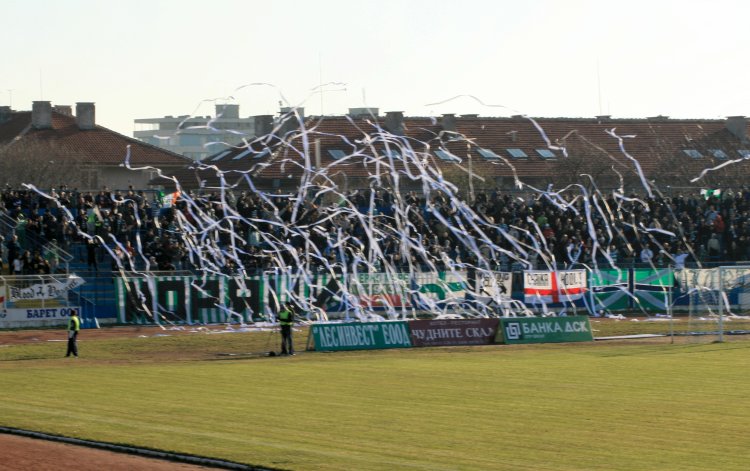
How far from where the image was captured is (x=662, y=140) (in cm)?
8094

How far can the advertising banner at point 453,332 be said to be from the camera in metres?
42.3

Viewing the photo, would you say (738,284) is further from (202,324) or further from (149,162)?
(149,162)

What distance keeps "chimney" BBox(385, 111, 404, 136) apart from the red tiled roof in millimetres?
16074

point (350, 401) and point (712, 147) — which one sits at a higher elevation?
point (712, 147)

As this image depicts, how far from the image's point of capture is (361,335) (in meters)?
41.4

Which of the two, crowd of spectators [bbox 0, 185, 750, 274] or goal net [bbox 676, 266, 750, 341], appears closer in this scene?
goal net [bbox 676, 266, 750, 341]

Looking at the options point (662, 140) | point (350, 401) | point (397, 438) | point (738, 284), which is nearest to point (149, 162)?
point (662, 140)

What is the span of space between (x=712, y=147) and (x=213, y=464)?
67431 millimetres

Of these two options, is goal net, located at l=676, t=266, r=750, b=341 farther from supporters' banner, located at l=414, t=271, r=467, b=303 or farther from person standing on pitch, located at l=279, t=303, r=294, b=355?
person standing on pitch, located at l=279, t=303, r=294, b=355

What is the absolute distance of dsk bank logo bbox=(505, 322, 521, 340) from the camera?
43.5 meters

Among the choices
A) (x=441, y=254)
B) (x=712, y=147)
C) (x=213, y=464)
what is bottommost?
(x=213, y=464)

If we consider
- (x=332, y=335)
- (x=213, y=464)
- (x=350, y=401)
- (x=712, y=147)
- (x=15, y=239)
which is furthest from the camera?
(x=712, y=147)

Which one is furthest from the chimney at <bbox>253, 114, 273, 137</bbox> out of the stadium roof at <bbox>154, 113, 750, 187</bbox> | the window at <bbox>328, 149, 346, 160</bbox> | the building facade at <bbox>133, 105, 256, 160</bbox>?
the building facade at <bbox>133, 105, 256, 160</bbox>

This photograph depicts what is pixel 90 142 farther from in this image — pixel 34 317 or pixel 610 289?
pixel 610 289
